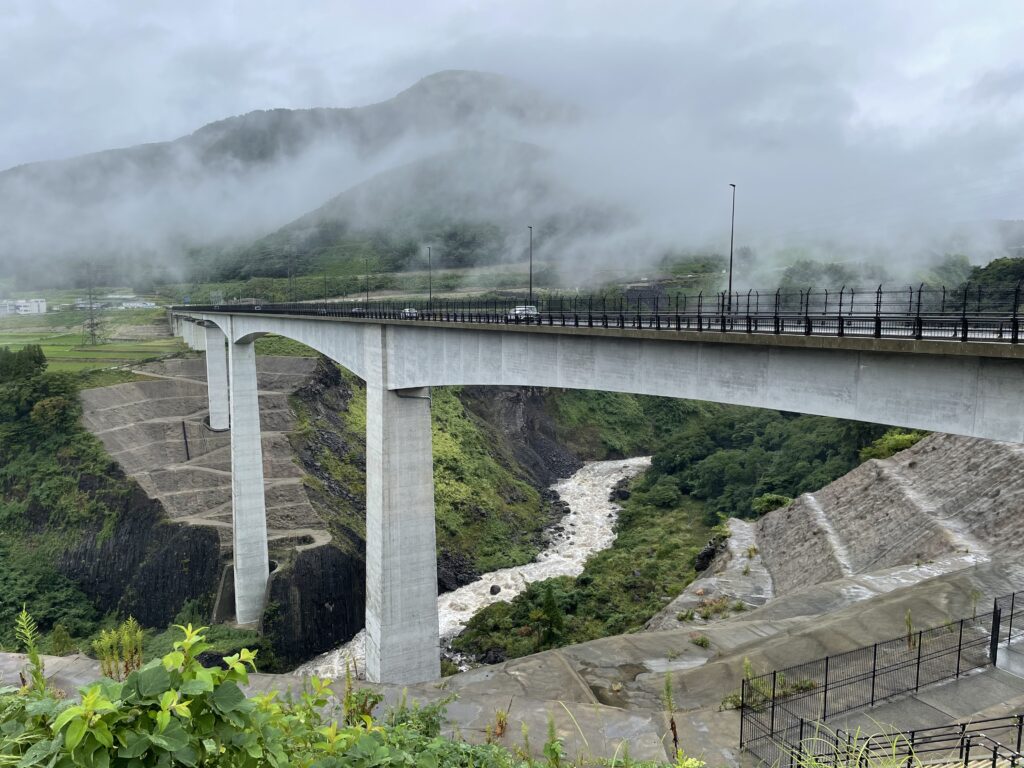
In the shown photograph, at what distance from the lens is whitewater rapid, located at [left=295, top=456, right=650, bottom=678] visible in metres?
41.8

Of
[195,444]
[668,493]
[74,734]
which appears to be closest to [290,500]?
[195,444]

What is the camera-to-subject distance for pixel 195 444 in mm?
58531

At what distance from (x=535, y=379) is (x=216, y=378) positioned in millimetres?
47772

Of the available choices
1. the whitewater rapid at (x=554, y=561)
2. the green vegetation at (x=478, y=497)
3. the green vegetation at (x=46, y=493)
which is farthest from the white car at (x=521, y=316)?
the green vegetation at (x=46, y=493)

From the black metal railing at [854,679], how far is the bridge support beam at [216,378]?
55576mm

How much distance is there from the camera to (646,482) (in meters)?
71.2

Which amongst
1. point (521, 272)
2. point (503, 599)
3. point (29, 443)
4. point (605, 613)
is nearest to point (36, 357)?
point (29, 443)

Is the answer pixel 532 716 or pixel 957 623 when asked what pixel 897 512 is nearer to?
pixel 957 623

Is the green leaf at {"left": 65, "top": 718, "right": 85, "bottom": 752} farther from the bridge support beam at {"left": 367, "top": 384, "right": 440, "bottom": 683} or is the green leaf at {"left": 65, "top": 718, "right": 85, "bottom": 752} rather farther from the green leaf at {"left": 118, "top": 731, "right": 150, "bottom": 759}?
the bridge support beam at {"left": 367, "top": 384, "right": 440, "bottom": 683}

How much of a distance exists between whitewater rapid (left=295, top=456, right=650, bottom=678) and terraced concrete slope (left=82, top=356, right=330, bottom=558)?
9.96 m

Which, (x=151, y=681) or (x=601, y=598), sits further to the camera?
(x=601, y=598)

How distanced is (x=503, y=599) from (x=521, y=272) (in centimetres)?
13053

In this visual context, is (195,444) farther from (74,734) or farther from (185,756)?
(74,734)

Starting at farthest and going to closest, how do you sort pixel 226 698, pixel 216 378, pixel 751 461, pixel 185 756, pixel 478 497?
pixel 751 461, pixel 216 378, pixel 478 497, pixel 226 698, pixel 185 756
